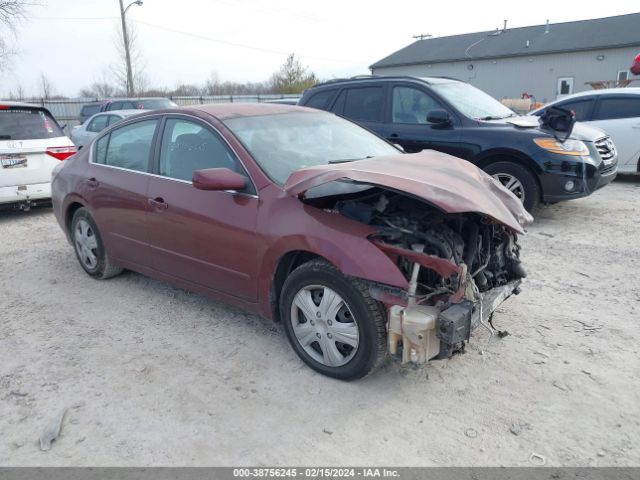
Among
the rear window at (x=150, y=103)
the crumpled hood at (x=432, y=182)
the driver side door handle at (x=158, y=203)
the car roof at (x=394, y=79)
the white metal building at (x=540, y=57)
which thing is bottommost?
the driver side door handle at (x=158, y=203)

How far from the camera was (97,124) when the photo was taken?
1284 cm

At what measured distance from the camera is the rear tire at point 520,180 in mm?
6418

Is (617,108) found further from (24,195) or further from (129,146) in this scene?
(24,195)

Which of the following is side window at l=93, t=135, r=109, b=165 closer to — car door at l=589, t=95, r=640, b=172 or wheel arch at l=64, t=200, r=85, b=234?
wheel arch at l=64, t=200, r=85, b=234

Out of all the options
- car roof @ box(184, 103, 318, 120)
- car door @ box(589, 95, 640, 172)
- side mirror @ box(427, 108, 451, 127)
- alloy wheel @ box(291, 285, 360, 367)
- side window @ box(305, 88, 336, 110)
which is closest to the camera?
alloy wheel @ box(291, 285, 360, 367)

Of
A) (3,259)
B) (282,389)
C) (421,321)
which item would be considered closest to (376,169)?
Result: (421,321)

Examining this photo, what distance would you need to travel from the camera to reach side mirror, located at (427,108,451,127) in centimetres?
662

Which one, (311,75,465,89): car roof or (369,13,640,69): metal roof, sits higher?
(369,13,640,69): metal roof

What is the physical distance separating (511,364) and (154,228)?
285cm

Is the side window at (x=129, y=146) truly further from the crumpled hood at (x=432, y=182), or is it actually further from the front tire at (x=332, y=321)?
the front tire at (x=332, y=321)

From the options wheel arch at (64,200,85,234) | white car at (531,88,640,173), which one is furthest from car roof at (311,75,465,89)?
wheel arch at (64,200,85,234)

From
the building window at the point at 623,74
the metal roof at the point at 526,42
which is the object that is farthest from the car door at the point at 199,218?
the building window at the point at 623,74

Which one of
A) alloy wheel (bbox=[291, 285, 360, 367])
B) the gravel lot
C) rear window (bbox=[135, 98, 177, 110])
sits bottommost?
the gravel lot

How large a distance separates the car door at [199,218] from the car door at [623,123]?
777 centimetres
